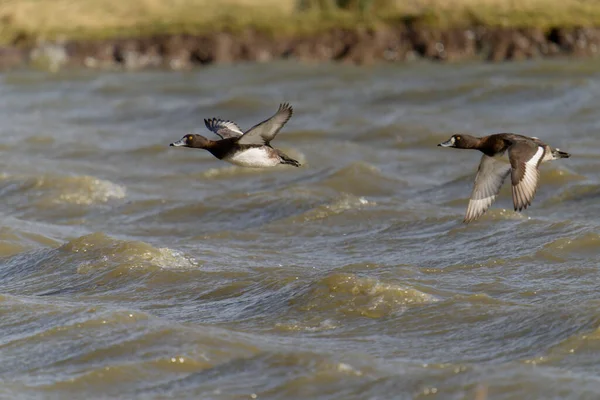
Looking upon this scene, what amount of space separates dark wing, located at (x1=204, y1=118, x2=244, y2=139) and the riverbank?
629 inches

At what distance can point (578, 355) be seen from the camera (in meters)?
7.83

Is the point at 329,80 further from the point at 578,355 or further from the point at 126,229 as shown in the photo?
the point at 578,355

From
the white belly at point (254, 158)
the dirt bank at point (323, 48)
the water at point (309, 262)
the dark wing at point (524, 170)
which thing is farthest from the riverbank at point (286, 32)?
the white belly at point (254, 158)

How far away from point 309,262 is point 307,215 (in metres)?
2.19

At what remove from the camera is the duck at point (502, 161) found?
31.6ft

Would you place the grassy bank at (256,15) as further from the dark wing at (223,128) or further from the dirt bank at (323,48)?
the dark wing at (223,128)

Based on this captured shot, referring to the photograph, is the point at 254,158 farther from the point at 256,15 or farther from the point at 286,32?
the point at 256,15

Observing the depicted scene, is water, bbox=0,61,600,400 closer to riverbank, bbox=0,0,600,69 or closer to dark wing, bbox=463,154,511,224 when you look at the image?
dark wing, bbox=463,154,511,224

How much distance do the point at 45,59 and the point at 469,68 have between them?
11.8m

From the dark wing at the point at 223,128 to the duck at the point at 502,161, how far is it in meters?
2.12

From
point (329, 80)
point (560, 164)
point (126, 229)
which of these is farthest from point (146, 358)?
point (329, 80)

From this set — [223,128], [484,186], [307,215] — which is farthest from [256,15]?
[484,186]

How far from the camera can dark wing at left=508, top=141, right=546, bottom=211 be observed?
9.46m

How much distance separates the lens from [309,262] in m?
11.3
